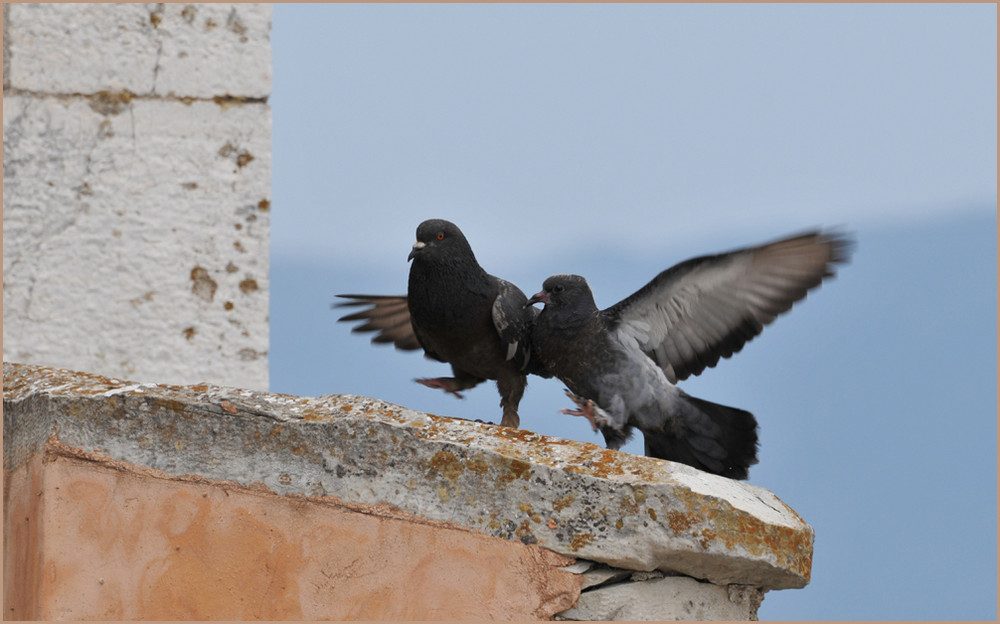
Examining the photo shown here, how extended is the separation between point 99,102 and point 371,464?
13.3 feet

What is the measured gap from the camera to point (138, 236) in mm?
6262

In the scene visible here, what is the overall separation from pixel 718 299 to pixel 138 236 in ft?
10.5

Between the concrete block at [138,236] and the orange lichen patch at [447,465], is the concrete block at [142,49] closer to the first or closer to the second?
the concrete block at [138,236]

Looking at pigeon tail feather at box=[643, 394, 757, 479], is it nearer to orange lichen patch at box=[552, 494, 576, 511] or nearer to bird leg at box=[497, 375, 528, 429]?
bird leg at box=[497, 375, 528, 429]

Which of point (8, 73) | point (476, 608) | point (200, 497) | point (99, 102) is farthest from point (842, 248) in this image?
point (8, 73)

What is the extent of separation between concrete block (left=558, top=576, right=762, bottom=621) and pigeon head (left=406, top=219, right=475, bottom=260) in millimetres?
2039

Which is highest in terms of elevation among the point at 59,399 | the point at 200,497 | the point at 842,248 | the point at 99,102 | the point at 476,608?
the point at 99,102

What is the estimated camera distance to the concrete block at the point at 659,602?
2.88 meters

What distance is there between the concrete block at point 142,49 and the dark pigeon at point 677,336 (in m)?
2.65

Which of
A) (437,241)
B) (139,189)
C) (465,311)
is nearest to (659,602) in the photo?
(465,311)

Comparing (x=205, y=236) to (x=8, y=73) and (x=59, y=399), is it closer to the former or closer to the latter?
(x=8, y=73)

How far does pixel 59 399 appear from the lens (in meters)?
3.11

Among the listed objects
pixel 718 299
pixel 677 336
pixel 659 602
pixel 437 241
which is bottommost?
pixel 659 602

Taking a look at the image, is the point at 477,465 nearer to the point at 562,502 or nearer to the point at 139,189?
the point at 562,502
